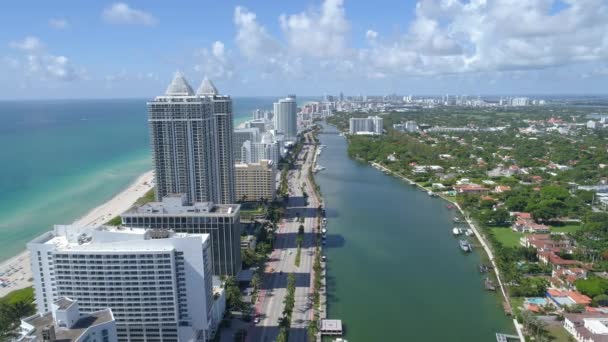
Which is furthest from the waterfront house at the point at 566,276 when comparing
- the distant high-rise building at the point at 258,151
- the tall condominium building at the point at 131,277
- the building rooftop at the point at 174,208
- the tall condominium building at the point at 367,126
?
the tall condominium building at the point at 367,126

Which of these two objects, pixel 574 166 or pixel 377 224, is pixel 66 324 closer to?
pixel 377 224

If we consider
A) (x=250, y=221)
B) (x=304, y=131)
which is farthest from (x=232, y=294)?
(x=304, y=131)

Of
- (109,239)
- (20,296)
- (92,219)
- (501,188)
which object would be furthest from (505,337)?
(92,219)

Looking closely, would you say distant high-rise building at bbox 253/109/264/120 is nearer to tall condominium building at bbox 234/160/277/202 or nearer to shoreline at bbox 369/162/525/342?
shoreline at bbox 369/162/525/342

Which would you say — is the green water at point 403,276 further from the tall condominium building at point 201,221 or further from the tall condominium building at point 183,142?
the tall condominium building at point 183,142

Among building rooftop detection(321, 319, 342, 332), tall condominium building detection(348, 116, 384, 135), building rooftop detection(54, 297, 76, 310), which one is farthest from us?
tall condominium building detection(348, 116, 384, 135)

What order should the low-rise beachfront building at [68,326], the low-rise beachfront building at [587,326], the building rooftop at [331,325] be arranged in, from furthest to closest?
the building rooftop at [331,325] → the low-rise beachfront building at [587,326] → the low-rise beachfront building at [68,326]

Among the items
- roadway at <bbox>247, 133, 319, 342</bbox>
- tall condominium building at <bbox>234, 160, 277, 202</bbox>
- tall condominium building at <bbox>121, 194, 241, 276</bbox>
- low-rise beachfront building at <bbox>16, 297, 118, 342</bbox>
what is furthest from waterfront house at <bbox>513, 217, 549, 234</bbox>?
low-rise beachfront building at <bbox>16, 297, 118, 342</bbox>
